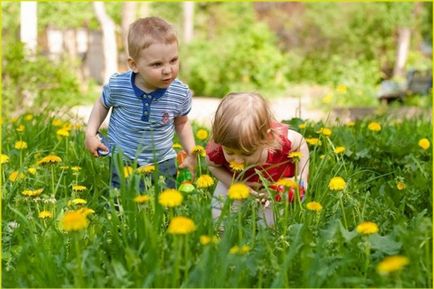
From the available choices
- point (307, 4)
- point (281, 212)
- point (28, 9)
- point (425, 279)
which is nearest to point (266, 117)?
point (281, 212)

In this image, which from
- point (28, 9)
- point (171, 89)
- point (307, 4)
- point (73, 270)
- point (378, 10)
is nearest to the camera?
point (73, 270)

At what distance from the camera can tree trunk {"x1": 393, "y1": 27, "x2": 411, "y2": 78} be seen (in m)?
17.5

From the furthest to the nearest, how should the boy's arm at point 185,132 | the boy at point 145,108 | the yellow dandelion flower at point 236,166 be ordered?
the boy's arm at point 185,132
the boy at point 145,108
the yellow dandelion flower at point 236,166

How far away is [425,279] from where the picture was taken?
1978 millimetres

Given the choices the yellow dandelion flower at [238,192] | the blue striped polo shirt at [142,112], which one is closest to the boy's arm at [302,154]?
the blue striped polo shirt at [142,112]

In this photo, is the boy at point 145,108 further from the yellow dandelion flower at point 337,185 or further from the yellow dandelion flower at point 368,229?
the yellow dandelion flower at point 368,229

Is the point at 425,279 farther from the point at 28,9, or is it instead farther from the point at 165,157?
the point at 28,9

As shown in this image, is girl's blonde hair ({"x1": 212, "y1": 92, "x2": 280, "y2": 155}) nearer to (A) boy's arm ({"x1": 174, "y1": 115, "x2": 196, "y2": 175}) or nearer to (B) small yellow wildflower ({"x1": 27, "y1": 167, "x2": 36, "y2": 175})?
(A) boy's arm ({"x1": 174, "y1": 115, "x2": 196, "y2": 175})

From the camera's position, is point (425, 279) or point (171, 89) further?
point (171, 89)

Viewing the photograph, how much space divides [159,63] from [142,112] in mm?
296

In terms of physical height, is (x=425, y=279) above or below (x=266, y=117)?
below

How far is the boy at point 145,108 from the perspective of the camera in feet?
9.91

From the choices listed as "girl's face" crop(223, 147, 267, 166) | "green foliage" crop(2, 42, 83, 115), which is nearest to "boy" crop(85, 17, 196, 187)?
"girl's face" crop(223, 147, 267, 166)

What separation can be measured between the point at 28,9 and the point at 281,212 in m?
9.23
